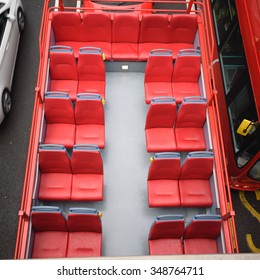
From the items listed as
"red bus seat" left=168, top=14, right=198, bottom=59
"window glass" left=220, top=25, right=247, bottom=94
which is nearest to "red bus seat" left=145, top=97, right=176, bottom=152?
"window glass" left=220, top=25, right=247, bottom=94

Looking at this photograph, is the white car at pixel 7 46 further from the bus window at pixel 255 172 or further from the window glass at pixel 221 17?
the bus window at pixel 255 172

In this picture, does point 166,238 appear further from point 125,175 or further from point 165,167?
point 125,175

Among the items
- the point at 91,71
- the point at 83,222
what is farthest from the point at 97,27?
the point at 83,222

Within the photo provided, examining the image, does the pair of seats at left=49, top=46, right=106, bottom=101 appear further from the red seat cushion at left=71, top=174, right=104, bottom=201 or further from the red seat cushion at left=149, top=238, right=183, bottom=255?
the red seat cushion at left=149, top=238, right=183, bottom=255

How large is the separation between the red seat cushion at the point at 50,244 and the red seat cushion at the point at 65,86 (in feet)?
7.84

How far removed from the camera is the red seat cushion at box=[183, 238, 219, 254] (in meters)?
4.35

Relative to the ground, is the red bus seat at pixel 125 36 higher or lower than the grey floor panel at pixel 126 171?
higher

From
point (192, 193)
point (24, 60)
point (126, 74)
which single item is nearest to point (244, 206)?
point (192, 193)

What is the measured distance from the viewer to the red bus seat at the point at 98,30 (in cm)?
556

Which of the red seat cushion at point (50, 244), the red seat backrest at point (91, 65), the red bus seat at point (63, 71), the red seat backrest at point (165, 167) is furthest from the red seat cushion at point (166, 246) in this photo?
the red seat backrest at point (91, 65)

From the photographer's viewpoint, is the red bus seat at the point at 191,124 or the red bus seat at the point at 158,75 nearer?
the red bus seat at the point at 191,124

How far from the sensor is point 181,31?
19.1 ft

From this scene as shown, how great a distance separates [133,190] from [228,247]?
163 centimetres
